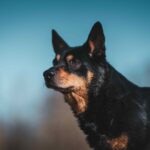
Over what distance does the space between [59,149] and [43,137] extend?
20.4 ft

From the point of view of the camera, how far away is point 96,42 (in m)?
13.7

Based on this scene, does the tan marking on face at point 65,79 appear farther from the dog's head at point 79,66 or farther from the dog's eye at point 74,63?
the dog's eye at point 74,63

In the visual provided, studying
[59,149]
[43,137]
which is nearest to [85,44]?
[59,149]

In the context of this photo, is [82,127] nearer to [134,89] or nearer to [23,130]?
[134,89]

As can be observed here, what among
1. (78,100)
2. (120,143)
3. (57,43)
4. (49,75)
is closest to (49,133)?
(57,43)

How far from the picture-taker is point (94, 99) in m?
13.6

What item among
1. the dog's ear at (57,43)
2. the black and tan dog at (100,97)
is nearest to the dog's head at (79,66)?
the black and tan dog at (100,97)

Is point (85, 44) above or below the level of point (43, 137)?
above

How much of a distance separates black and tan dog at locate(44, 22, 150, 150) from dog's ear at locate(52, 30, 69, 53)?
2.11 ft

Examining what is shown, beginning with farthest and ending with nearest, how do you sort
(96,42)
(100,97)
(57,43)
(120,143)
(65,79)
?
(57,43) < (96,42) < (100,97) < (65,79) < (120,143)

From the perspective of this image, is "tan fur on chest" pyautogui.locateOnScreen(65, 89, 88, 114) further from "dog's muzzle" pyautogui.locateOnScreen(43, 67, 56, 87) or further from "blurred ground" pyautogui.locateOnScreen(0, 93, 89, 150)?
"blurred ground" pyautogui.locateOnScreen(0, 93, 89, 150)

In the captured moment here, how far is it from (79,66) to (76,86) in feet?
1.33

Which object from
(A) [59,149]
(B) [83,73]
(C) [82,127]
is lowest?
(A) [59,149]

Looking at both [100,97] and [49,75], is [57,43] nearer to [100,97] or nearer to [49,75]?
[49,75]
